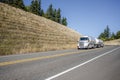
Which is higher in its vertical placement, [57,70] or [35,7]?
[35,7]

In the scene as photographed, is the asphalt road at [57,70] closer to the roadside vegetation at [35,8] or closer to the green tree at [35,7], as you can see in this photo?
the roadside vegetation at [35,8]

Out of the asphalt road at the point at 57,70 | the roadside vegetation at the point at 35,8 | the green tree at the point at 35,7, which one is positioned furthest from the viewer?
the green tree at the point at 35,7

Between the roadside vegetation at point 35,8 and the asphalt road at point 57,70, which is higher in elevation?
the roadside vegetation at point 35,8

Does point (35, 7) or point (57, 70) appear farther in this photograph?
point (35, 7)

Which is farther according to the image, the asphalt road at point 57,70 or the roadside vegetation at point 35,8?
the roadside vegetation at point 35,8

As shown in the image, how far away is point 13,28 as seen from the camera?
33.3 m

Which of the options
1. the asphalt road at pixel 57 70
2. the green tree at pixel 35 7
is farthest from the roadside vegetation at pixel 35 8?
the asphalt road at pixel 57 70

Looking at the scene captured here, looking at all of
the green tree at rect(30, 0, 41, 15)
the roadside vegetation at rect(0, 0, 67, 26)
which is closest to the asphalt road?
the roadside vegetation at rect(0, 0, 67, 26)

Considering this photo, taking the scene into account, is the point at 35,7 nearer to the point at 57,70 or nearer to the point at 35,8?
the point at 35,8

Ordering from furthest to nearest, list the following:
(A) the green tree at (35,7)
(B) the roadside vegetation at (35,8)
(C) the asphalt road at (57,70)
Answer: (A) the green tree at (35,7) → (B) the roadside vegetation at (35,8) → (C) the asphalt road at (57,70)

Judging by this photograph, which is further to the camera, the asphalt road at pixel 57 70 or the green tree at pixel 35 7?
the green tree at pixel 35 7

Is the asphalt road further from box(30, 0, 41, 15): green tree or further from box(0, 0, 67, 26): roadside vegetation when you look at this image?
box(30, 0, 41, 15): green tree

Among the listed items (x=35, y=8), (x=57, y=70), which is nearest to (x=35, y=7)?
(x=35, y=8)

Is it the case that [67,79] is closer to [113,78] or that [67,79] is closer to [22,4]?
[113,78]
